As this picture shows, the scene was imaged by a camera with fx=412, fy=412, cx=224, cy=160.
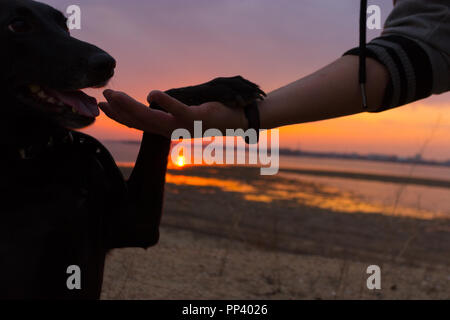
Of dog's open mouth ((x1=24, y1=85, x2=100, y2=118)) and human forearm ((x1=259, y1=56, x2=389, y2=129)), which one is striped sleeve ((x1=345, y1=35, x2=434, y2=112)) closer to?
human forearm ((x1=259, y1=56, x2=389, y2=129))

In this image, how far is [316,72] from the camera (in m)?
1.24

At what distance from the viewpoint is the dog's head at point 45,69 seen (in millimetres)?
1730

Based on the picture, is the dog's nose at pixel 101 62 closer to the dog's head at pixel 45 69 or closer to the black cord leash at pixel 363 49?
the dog's head at pixel 45 69

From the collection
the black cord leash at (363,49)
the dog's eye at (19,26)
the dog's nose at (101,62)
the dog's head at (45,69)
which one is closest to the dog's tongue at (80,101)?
the dog's head at (45,69)

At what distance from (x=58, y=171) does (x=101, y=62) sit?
0.54 m

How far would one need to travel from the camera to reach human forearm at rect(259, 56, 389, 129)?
1.18m

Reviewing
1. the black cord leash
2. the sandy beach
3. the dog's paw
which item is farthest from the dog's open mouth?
the sandy beach

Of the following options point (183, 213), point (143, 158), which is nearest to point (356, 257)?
point (183, 213)

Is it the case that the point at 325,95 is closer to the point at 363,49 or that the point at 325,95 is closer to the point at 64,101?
the point at 363,49

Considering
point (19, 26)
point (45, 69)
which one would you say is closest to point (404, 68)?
point (45, 69)

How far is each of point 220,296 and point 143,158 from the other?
2.46m

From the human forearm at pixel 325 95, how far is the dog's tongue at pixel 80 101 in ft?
2.54
